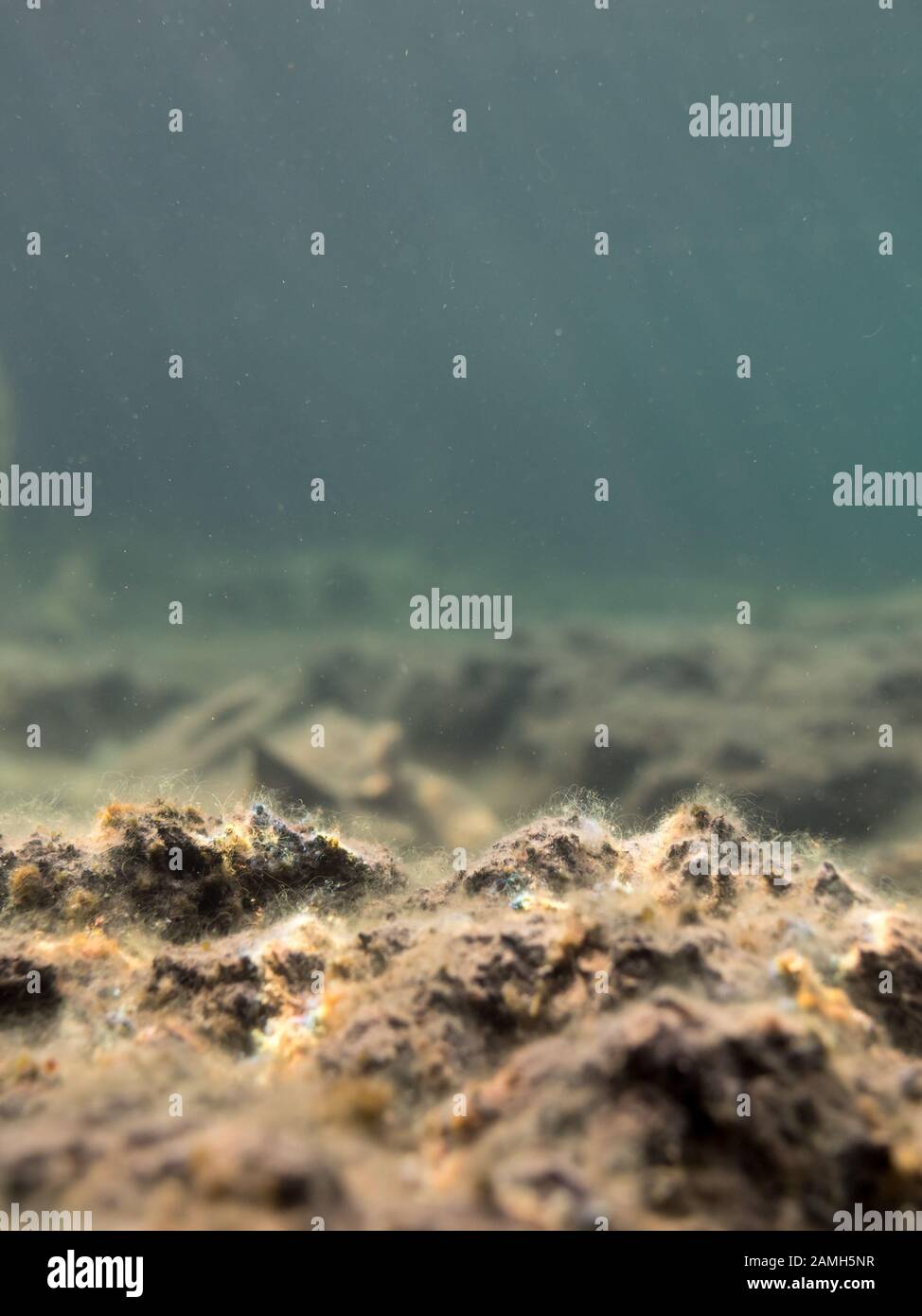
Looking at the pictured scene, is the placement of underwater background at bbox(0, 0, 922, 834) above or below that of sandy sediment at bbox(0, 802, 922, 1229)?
above

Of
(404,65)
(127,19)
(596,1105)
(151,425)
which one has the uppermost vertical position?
(404,65)

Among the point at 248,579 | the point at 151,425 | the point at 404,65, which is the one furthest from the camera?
the point at 404,65

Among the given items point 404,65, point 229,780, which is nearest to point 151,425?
point 404,65

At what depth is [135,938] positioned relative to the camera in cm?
241

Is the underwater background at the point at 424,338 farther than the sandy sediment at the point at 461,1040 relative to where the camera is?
Yes

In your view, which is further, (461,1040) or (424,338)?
(424,338)

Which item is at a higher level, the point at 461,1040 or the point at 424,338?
the point at 424,338

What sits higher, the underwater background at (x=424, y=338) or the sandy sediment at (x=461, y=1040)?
the underwater background at (x=424, y=338)

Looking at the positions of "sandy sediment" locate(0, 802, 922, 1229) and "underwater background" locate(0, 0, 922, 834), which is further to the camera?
"underwater background" locate(0, 0, 922, 834)

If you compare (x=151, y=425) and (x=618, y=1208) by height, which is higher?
(x=151, y=425)

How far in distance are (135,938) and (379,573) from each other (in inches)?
528

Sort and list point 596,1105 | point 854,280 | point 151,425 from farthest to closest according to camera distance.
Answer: point 854,280 → point 151,425 → point 596,1105

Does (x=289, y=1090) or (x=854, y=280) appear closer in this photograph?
(x=289, y=1090)
